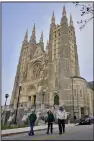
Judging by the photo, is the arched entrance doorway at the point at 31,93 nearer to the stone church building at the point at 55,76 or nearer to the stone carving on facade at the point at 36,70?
the stone church building at the point at 55,76

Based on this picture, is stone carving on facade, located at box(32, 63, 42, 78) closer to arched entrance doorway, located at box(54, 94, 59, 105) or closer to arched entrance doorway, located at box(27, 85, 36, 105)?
arched entrance doorway, located at box(27, 85, 36, 105)

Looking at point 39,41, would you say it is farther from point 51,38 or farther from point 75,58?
point 75,58

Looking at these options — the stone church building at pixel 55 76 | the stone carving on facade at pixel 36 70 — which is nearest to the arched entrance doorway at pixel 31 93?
the stone church building at pixel 55 76

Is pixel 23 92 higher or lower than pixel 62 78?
lower

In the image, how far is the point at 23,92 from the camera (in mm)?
45156

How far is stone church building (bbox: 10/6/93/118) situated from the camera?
3591 cm

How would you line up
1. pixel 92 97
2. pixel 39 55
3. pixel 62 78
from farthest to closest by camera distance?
pixel 39 55, pixel 92 97, pixel 62 78

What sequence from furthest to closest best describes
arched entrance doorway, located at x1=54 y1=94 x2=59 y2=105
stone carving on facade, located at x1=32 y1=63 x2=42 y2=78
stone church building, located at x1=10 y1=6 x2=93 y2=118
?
1. stone carving on facade, located at x1=32 y1=63 x2=42 y2=78
2. arched entrance doorway, located at x1=54 y1=94 x2=59 y2=105
3. stone church building, located at x1=10 y1=6 x2=93 y2=118

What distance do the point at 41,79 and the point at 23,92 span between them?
671 centimetres

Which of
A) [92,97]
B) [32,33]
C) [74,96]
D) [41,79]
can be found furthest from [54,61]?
[32,33]

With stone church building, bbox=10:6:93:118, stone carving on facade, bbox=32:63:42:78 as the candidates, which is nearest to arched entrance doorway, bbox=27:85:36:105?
stone church building, bbox=10:6:93:118

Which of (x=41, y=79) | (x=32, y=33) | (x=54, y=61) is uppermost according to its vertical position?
(x=32, y=33)

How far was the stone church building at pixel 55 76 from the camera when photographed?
3591 cm

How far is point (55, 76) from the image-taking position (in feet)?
Answer: 131
